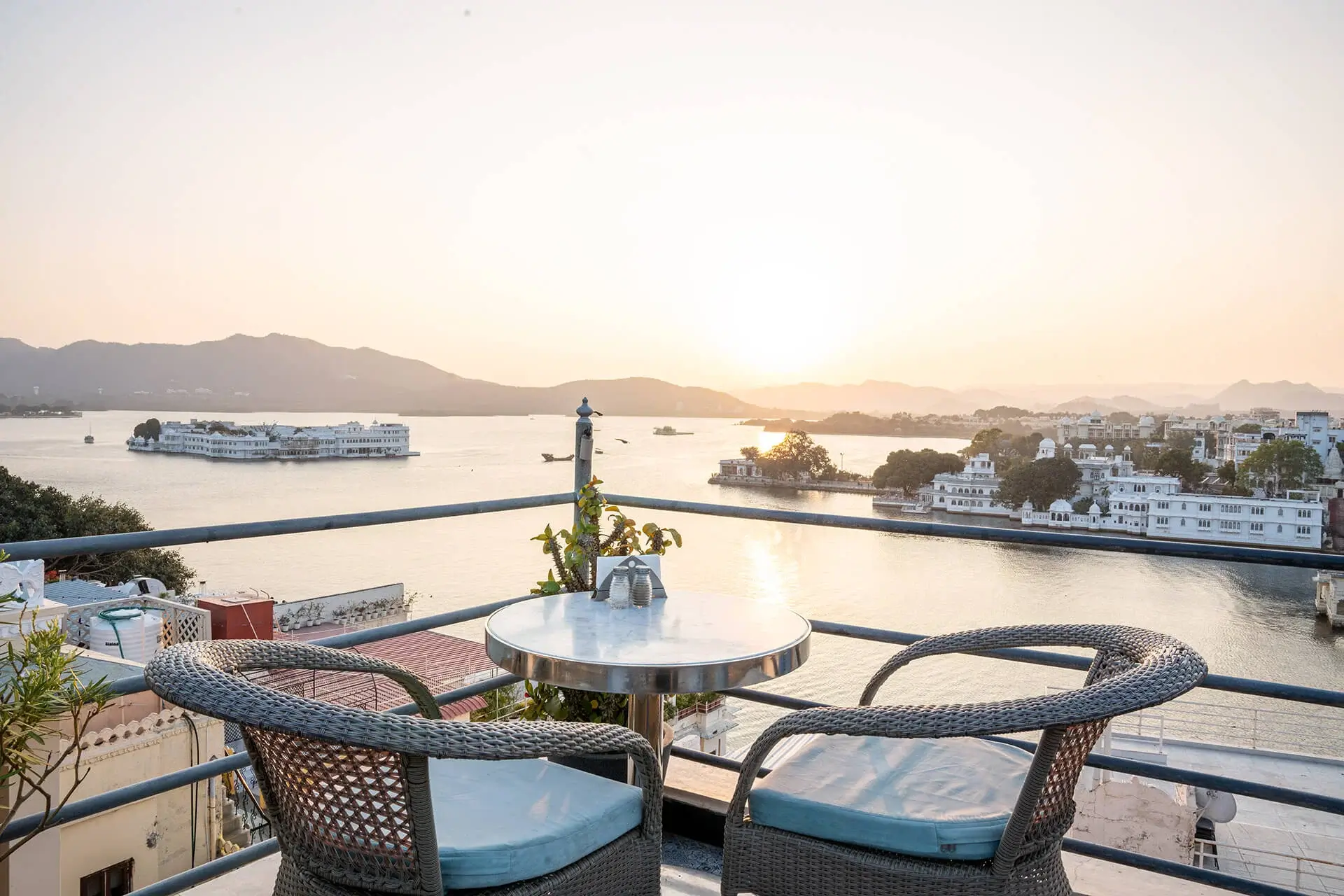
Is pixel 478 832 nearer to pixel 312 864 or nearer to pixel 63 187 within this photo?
pixel 312 864

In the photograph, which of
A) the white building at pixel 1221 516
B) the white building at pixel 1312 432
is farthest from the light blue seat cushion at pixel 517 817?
the white building at pixel 1312 432

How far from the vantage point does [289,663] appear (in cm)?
152

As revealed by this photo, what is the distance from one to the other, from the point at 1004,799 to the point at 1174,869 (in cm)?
78

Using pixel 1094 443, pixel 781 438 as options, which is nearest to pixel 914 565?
pixel 1094 443

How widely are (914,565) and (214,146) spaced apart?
2146 centimetres

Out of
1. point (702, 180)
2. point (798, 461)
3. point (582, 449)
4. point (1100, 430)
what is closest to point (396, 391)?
point (702, 180)

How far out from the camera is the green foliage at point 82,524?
22.4 m

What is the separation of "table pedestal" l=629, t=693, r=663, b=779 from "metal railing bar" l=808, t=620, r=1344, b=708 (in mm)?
427

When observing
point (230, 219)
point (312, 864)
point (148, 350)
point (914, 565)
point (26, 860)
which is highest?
point (230, 219)

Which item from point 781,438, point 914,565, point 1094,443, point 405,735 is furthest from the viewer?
point 914,565

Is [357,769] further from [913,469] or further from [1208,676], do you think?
[913,469]

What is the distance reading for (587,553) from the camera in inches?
101

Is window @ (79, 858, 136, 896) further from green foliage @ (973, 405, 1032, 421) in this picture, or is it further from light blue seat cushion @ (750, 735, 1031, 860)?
green foliage @ (973, 405, 1032, 421)

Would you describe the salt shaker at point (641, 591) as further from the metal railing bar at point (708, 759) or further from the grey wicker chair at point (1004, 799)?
the metal railing bar at point (708, 759)
